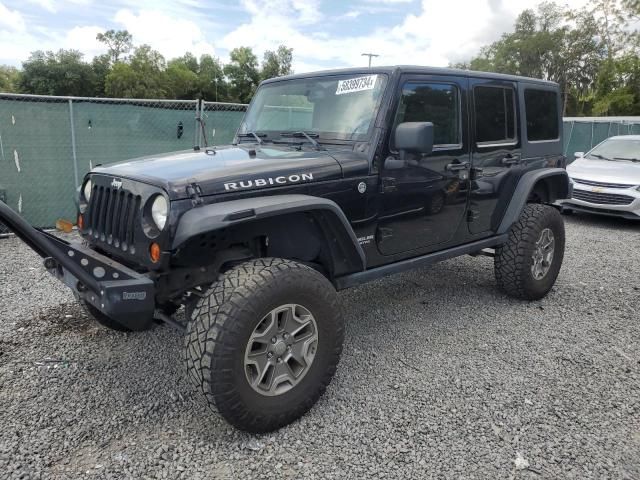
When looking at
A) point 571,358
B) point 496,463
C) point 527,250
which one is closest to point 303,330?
point 496,463

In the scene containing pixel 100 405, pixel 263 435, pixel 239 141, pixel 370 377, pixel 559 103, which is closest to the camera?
pixel 263 435

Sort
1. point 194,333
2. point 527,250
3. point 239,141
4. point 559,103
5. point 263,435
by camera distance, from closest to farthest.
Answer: point 194,333 < point 263,435 < point 239,141 < point 527,250 < point 559,103

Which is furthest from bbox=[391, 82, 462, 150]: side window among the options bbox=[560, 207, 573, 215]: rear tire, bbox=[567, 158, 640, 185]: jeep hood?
bbox=[560, 207, 573, 215]: rear tire

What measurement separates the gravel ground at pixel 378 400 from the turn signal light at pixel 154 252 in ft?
3.07

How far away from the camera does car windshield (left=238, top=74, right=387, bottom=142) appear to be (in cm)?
324

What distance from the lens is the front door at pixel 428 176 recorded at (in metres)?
3.26

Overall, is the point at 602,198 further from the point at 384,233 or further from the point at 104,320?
the point at 104,320

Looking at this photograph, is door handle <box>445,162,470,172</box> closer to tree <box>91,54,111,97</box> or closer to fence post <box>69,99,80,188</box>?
fence post <box>69,99,80,188</box>

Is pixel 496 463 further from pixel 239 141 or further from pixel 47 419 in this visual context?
pixel 239 141

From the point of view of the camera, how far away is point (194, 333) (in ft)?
7.90

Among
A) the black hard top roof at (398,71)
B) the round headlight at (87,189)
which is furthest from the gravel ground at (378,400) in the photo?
the black hard top roof at (398,71)

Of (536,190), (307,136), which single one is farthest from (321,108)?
(536,190)

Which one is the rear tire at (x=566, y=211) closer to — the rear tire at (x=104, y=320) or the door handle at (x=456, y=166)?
the door handle at (x=456, y=166)

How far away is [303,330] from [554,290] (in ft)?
11.1
